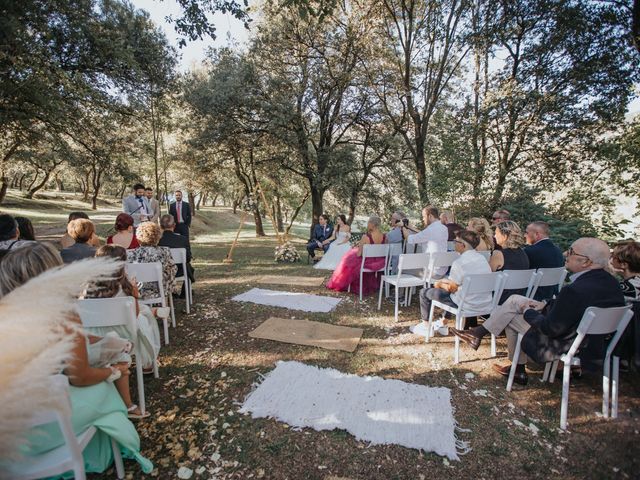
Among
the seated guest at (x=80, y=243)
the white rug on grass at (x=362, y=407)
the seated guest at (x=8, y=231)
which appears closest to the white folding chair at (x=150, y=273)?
the seated guest at (x=80, y=243)

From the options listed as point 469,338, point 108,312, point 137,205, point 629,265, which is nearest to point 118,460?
point 108,312

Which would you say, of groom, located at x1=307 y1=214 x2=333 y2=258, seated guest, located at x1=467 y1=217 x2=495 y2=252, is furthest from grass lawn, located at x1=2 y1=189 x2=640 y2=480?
groom, located at x1=307 y1=214 x2=333 y2=258

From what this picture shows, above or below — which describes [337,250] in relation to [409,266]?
below

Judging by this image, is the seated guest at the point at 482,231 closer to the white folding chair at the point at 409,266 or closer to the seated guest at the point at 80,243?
the white folding chair at the point at 409,266

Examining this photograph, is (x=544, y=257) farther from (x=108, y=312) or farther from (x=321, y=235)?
(x=321, y=235)

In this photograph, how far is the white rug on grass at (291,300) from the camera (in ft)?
17.3

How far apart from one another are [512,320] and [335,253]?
569 centimetres

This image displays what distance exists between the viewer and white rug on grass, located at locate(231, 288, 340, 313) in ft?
17.3

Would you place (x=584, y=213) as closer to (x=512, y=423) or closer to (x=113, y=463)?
(x=512, y=423)

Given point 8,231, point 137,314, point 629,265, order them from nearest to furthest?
point 137,314
point 629,265
point 8,231

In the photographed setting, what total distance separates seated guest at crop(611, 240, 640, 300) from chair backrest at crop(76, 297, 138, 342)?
15.2ft

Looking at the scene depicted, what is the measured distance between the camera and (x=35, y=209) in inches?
951

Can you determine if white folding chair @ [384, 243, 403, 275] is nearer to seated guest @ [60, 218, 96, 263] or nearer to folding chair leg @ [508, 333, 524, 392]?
folding chair leg @ [508, 333, 524, 392]

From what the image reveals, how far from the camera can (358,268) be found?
6.15 m
